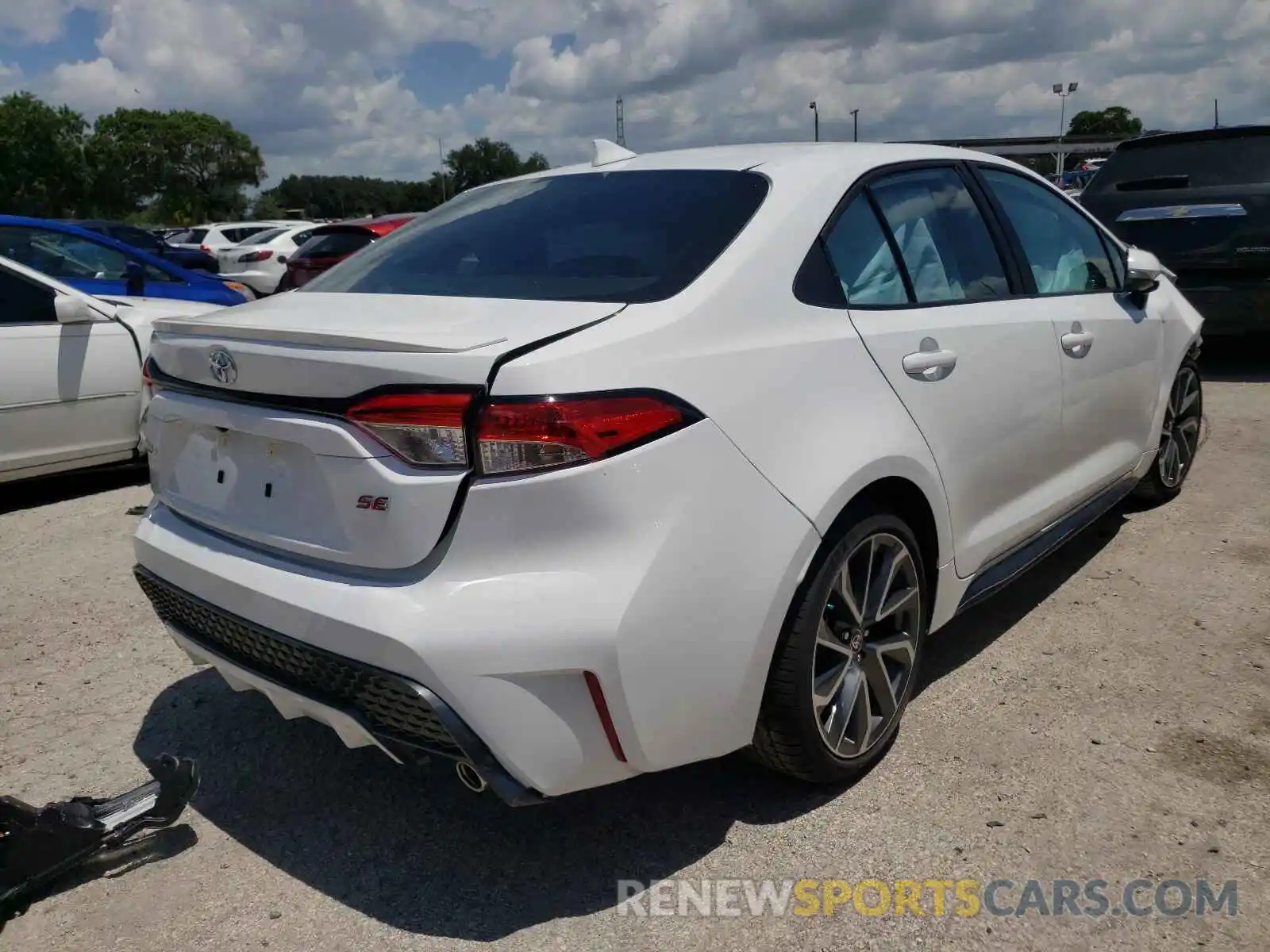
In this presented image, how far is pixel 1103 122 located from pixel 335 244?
365 ft

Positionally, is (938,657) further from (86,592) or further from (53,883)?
(86,592)

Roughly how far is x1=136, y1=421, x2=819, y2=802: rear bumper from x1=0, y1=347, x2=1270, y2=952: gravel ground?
418mm

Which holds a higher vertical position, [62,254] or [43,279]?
[62,254]

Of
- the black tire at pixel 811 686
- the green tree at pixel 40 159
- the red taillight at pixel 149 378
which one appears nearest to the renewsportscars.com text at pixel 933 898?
the black tire at pixel 811 686

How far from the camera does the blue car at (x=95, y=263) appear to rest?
671 cm

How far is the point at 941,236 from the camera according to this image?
3287mm

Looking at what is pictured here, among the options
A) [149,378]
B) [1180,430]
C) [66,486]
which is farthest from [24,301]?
[1180,430]

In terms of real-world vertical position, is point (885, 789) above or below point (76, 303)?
below

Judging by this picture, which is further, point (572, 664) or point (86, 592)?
point (86, 592)

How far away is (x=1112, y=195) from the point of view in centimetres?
776

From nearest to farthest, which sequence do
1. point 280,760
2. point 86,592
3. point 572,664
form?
point 572,664 < point 280,760 < point 86,592

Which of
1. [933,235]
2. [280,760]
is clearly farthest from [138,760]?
[933,235]

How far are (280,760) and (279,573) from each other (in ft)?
3.20

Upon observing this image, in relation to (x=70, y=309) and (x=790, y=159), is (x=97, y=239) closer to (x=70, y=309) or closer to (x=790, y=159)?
(x=70, y=309)
